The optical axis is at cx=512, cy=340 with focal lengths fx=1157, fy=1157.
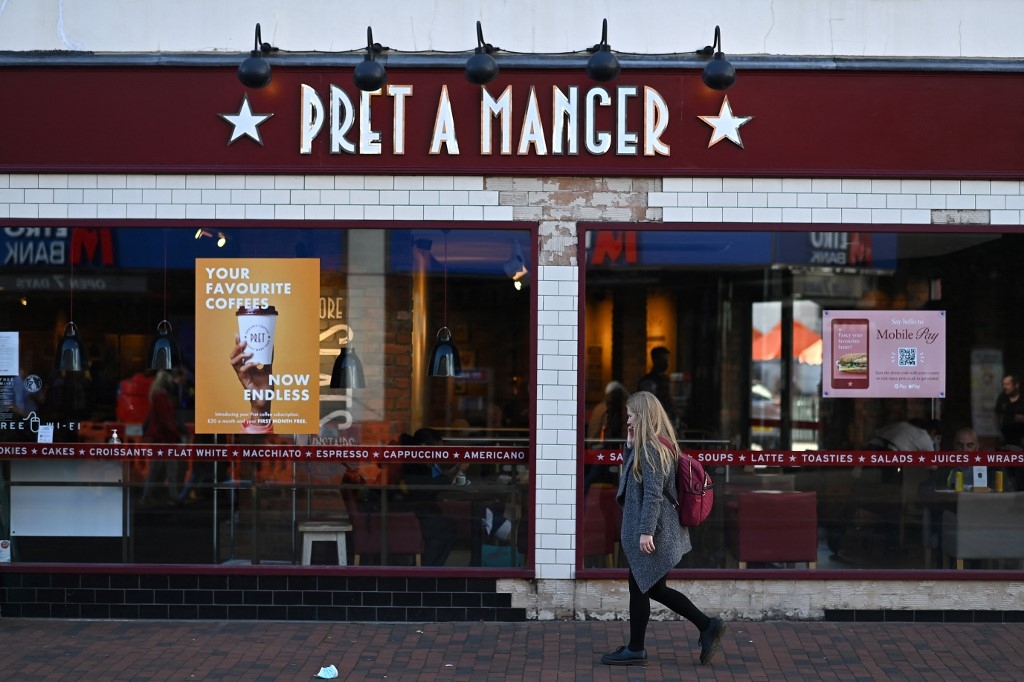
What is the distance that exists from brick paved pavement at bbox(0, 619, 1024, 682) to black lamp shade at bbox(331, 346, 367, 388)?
69.0 inches

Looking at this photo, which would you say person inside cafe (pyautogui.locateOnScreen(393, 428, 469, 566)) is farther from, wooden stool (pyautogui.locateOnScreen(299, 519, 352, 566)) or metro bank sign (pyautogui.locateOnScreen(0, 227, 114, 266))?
metro bank sign (pyautogui.locateOnScreen(0, 227, 114, 266))

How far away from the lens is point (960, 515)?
8.66 m

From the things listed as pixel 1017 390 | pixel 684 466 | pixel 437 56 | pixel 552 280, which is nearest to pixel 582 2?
pixel 437 56

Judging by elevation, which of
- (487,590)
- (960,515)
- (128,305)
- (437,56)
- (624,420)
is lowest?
(487,590)

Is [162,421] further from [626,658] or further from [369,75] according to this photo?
[626,658]

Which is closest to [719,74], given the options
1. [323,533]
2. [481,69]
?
[481,69]

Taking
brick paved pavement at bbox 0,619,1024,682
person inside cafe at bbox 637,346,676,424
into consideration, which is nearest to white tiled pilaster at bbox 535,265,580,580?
person inside cafe at bbox 637,346,676,424

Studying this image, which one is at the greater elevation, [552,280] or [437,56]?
[437,56]

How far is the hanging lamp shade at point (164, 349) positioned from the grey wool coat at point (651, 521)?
11.8 ft

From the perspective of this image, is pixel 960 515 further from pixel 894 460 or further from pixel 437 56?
pixel 437 56

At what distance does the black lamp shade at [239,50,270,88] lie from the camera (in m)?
8.00

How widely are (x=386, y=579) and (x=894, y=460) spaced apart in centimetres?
384

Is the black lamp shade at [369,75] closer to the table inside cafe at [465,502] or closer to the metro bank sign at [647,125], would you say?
the metro bank sign at [647,125]

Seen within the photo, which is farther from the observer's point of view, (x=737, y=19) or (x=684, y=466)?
(x=737, y=19)
